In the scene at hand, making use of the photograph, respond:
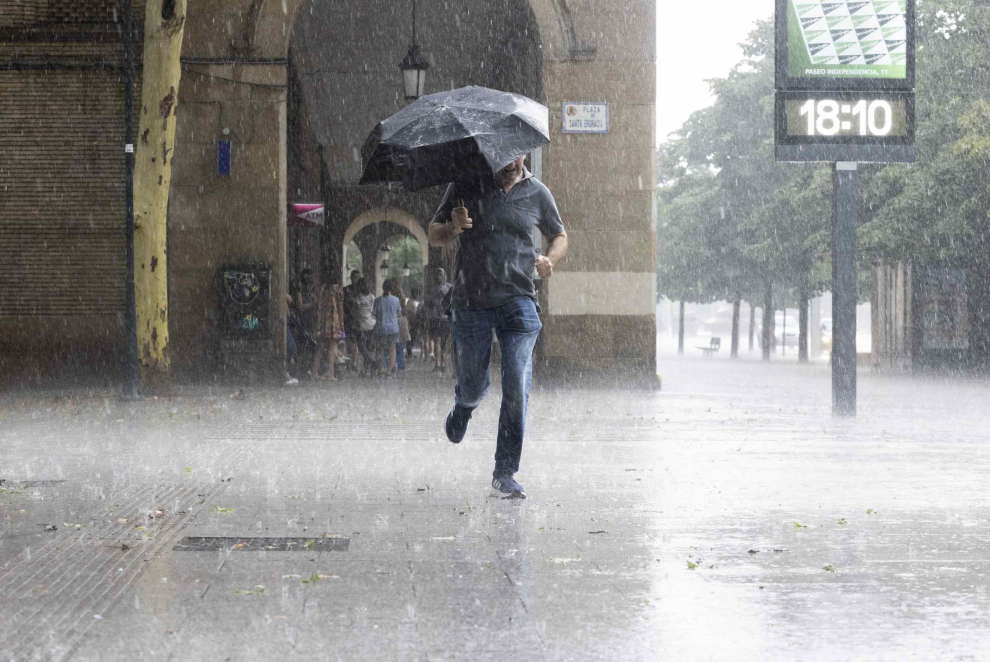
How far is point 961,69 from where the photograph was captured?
959 inches

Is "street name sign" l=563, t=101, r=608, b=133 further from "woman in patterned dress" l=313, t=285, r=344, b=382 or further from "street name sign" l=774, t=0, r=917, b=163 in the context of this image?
"woman in patterned dress" l=313, t=285, r=344, b=382

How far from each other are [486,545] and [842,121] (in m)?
8.39

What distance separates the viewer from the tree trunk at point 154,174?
1438cm

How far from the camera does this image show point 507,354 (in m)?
6.71

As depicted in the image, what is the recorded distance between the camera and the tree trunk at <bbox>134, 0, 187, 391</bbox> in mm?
14383

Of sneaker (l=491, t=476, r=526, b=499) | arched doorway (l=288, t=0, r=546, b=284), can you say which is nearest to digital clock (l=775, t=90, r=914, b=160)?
arched doorway (l=288, t=0, r=546, b=284)

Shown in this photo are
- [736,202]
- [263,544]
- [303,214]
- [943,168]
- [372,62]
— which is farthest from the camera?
[736,202]

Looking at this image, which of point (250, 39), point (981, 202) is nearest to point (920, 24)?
point (981, 202)

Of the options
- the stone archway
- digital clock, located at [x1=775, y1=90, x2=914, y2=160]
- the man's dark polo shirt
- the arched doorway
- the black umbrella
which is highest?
the arched doorway

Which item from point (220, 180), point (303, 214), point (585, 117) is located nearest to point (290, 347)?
point (220, 180)

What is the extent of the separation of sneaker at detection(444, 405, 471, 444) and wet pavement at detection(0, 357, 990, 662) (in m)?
0.28

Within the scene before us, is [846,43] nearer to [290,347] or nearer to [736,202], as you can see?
[290,347]

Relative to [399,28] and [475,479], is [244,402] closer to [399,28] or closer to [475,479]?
[475,479]

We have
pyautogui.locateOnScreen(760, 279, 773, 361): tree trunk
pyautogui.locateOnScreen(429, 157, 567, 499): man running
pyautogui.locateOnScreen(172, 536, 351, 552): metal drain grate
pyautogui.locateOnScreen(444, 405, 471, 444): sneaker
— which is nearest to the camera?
pyautogui.locateOnScreen(172, 536, 351, 552): metal drain grate
